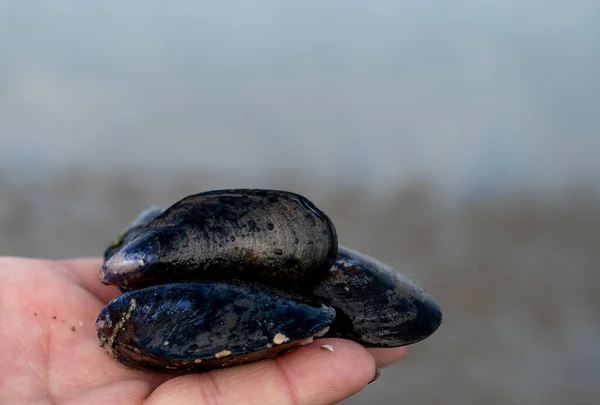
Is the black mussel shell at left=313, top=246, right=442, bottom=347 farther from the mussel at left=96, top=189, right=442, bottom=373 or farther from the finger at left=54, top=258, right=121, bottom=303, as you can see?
the finger at left=54, top=258, right=121, bottom=303

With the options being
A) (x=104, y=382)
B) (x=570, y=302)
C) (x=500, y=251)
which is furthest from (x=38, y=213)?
(x=570, y=302)

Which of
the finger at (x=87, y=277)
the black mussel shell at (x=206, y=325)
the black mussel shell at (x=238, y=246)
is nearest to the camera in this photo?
the black mussel shell at (x=206, y=325)

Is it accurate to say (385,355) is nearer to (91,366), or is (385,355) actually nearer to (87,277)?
(91,366)

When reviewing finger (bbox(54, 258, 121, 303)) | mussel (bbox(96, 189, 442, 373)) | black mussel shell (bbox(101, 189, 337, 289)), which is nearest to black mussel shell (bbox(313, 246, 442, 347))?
mussel (bbox(96, 189, 442, 373))

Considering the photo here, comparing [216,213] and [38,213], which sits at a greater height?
[216,213]

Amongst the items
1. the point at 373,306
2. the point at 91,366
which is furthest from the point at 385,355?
the point at 91,366

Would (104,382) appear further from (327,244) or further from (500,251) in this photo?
(500,251)

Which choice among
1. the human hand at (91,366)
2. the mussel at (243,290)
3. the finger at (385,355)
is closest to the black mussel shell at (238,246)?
the mussel at (243,290)

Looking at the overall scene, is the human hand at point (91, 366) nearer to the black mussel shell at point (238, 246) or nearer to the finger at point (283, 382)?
the finger at point (283, 382)
